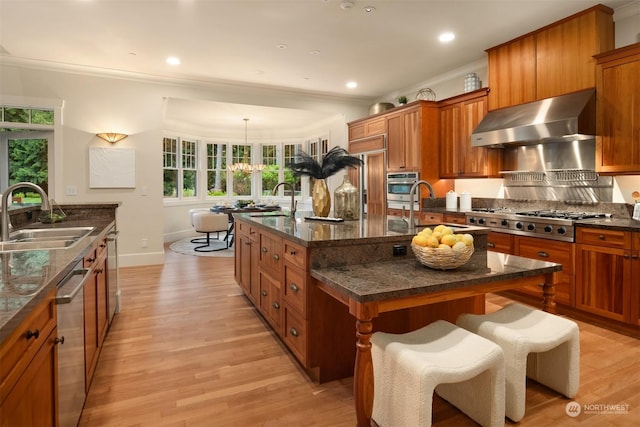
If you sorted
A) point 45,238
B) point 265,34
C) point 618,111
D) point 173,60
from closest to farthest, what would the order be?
point 45,238 < point 618,111 < point 265,34 < point 173,60

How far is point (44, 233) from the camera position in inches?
100

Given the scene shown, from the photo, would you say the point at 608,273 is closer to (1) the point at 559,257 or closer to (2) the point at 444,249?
(1) the point at 559,257

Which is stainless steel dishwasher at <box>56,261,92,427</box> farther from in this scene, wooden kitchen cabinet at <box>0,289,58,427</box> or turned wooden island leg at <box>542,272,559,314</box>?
turned wooden island leg at <box>542,272,559,314</box>

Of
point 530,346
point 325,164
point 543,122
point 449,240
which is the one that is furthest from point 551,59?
point 530,346

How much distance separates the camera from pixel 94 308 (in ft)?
7.39

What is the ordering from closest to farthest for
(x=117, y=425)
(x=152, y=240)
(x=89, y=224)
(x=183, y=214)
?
(x=117, y=425) → (x=89, y=224) → (x=152, y=240) → (x=183, y=214)

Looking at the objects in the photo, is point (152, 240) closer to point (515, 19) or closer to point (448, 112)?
point (448, 112)

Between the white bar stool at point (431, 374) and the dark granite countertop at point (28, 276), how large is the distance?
4.39 ft

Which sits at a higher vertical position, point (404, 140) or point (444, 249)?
point (404, 140)

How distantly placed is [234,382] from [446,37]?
13.3ft

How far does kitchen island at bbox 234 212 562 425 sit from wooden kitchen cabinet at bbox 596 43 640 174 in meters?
1.84

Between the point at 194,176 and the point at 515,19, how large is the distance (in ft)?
23.8

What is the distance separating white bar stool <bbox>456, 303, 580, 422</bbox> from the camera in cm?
178

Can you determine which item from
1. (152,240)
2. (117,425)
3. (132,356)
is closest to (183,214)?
(152,240)
